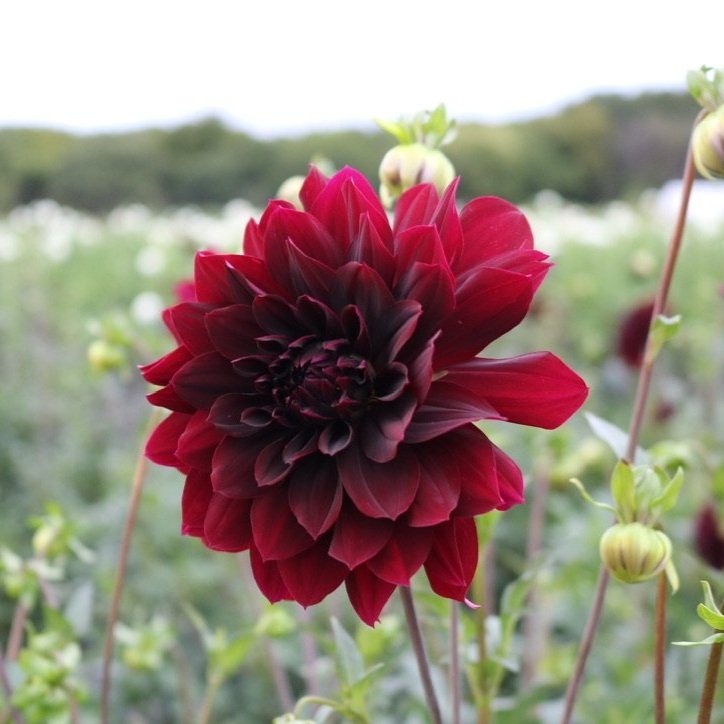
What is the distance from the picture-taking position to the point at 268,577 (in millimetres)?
489

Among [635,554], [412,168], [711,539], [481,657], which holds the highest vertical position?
[412,168]

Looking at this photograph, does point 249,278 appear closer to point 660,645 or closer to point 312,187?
point 312,187

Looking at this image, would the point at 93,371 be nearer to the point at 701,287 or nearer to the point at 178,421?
the point at 178,421

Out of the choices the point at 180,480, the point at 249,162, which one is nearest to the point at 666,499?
the point at 180,480

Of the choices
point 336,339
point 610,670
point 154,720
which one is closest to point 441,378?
point 336,339

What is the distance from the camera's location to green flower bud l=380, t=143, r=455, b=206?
22.7 inches

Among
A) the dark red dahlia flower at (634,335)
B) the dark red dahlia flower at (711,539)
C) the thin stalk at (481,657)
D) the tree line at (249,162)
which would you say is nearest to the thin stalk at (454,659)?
the thin stalk at (481,657)

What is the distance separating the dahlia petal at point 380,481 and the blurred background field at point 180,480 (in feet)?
0.78

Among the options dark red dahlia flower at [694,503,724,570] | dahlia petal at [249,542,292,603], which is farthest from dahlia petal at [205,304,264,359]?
dark red dahlia flower at [694,503,724,570]

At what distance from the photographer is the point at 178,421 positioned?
1.68 feet

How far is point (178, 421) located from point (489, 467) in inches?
7.0

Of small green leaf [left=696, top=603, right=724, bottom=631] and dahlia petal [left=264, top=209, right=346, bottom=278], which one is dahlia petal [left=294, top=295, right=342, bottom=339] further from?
small green leaf [left=696, top=603, right=724, bottom=631]

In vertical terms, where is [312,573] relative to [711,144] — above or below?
below

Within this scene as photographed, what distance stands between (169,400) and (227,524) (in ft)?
0.23
